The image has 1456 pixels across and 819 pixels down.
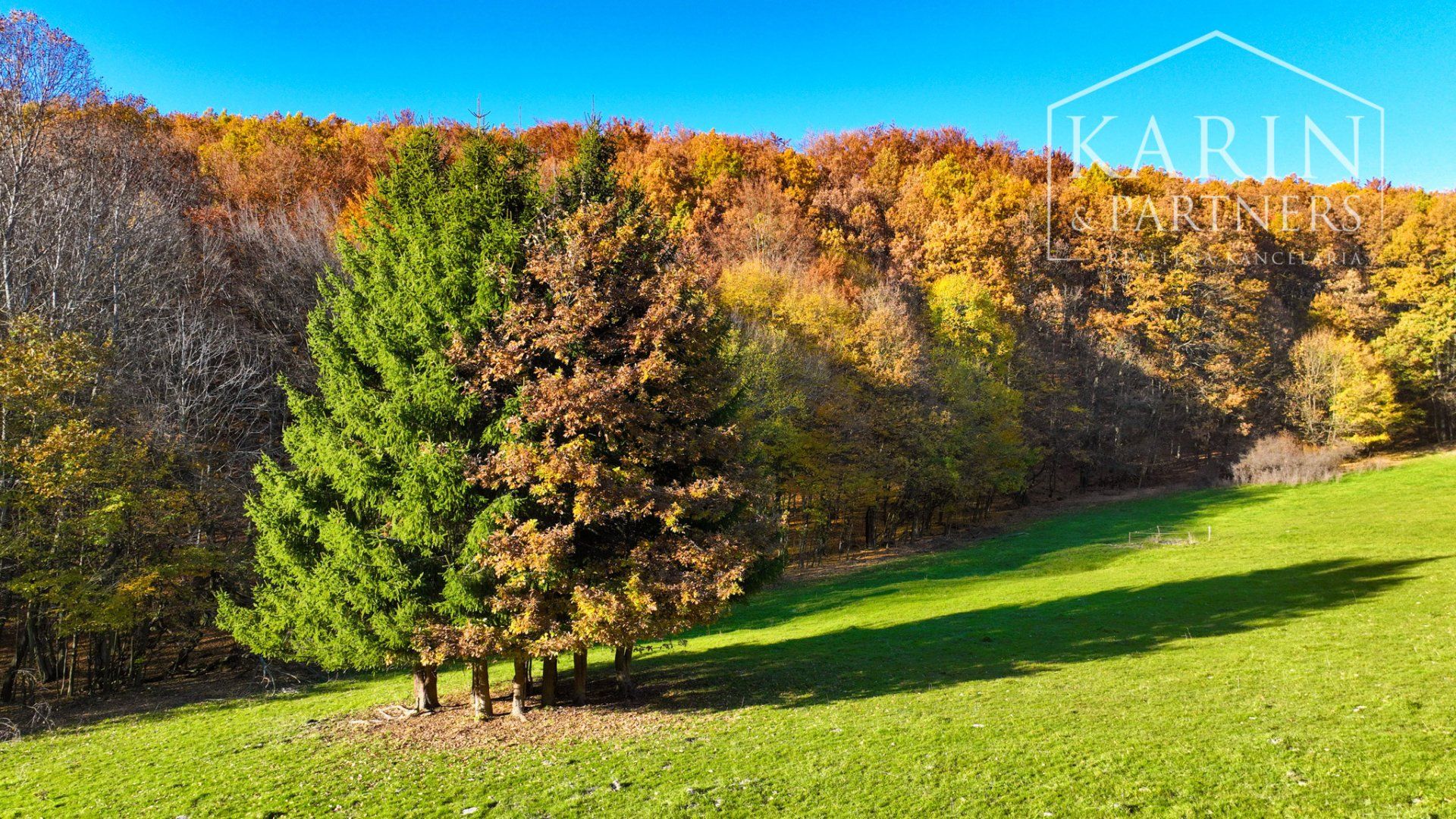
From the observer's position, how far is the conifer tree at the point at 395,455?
1253cm

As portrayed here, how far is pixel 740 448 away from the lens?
1494 cm

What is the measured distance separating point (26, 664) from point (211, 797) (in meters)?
16.5

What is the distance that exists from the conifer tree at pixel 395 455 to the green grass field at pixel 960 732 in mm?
2055

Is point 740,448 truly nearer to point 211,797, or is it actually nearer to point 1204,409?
point 211,797

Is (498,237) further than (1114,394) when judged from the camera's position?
No

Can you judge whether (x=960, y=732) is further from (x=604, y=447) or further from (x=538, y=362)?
(x=538, y=362)

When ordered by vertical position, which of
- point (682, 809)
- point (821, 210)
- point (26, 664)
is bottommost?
point (26, 664)

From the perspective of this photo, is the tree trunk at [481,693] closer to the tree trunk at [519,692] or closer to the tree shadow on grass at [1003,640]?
the tree trunk at [519,692]

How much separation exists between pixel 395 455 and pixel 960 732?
394 inches

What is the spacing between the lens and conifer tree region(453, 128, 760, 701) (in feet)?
39.5

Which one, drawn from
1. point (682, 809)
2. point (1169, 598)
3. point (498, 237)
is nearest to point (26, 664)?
point (498, 237)

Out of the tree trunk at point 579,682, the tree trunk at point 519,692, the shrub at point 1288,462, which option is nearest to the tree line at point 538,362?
the tree trunk at point 579,682

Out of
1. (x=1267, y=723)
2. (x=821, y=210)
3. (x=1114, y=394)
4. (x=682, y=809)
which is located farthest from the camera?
(x=821, y=210)

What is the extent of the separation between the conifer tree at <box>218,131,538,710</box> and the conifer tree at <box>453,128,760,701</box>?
23.0 inches
